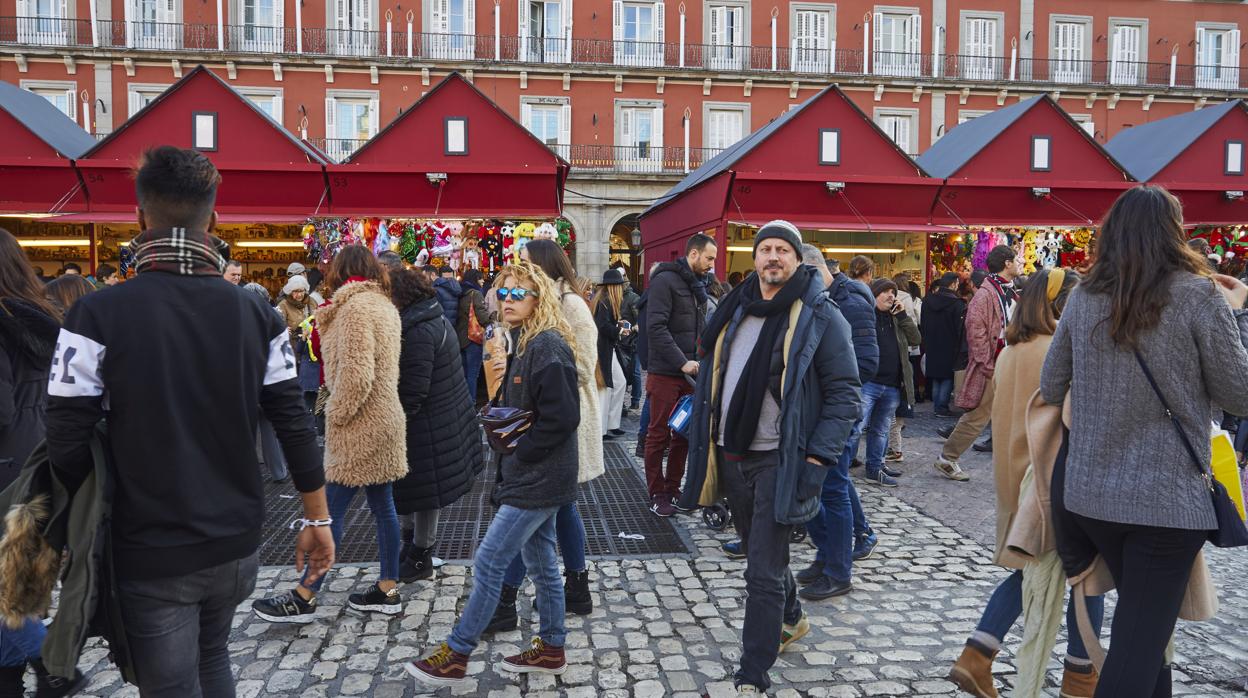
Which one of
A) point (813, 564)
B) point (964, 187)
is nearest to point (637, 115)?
point (964, 187)

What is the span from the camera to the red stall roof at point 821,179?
11.4m

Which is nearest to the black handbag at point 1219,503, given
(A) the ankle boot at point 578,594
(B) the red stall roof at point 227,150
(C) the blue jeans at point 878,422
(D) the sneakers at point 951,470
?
(A) the ankle boot at point 578,594

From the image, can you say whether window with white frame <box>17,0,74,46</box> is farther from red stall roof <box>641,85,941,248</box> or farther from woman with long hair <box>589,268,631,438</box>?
woman with long hair <box>589,268,631,438</box>

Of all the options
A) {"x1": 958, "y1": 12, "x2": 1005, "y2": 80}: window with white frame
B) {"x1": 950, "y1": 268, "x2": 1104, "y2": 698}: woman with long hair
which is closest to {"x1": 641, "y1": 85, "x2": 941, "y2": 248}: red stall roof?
{"x1": 950, "y1": 268, "x2": 1104, "y2": 698}: woman with long hair

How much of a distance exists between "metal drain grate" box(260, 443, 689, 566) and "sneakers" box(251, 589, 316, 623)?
0.82 metres

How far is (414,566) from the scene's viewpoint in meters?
4.41

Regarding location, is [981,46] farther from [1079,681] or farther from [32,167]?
[1079,681]

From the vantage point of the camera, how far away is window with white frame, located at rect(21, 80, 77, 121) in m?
22.8

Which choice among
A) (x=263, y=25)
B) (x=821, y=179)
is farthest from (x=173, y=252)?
(x=263, y=25)

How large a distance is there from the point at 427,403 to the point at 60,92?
25429 mm

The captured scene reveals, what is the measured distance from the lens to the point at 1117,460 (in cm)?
237

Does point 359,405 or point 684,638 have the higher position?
point 359,405

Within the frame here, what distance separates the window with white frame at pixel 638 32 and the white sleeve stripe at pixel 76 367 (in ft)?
82.0

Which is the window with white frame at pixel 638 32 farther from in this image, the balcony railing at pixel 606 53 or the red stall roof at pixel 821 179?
the red stall roof at pixel 821 179
